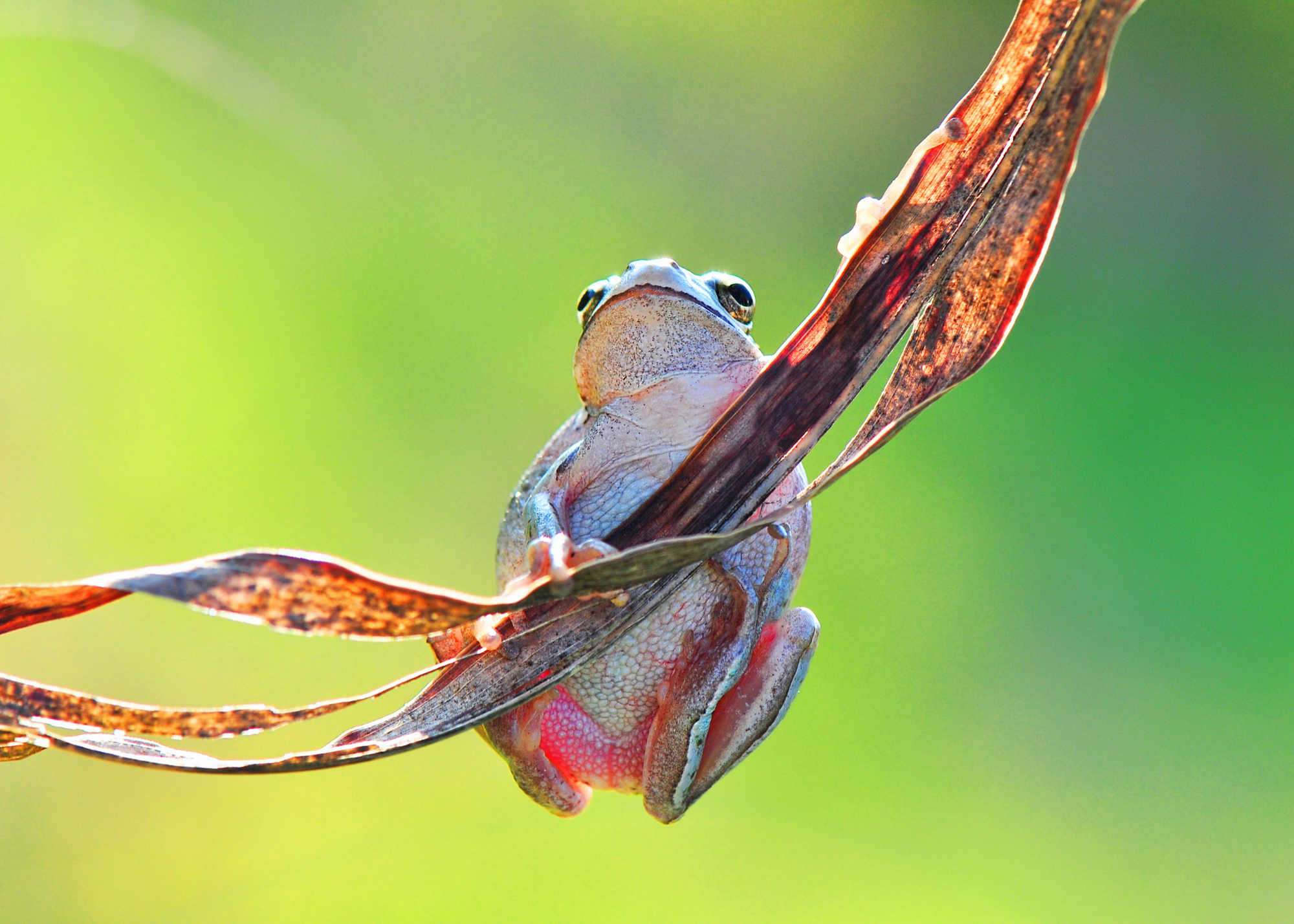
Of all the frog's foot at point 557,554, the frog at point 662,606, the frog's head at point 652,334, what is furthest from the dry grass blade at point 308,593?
the frog's head at point 652,334

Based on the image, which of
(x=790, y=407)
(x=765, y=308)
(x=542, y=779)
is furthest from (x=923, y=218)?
(x=765, y=308)

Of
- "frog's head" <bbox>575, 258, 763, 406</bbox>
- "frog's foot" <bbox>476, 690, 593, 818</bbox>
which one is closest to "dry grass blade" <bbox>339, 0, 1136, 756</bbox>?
"frog's foot" <bbox>476, 690, 593, 818</bbox>

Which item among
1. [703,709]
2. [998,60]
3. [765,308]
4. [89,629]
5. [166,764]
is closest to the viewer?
[166,764]

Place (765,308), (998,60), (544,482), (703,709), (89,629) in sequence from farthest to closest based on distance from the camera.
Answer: (765,308)
(89,629)
(544,482)
(703,709)
(998,60)

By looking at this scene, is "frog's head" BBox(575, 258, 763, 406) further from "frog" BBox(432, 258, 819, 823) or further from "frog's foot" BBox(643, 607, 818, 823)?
"frog's foot" BBox(643, 607, 818, 823)

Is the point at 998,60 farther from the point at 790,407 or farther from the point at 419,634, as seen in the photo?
the point at 419,634

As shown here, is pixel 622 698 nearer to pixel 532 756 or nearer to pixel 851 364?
pixel 532 756
